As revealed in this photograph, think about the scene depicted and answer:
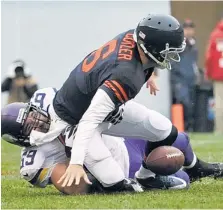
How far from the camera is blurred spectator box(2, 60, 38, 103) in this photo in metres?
12.1

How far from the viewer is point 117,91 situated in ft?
16.6

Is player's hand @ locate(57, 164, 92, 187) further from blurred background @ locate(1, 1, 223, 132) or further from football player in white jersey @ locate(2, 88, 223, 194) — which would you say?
blurred background @ locate(1, 1, 223, 132)

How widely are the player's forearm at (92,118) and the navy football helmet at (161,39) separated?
429 millimetres

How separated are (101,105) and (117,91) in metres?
0.12

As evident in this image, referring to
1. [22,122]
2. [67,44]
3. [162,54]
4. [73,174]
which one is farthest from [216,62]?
[73,174]

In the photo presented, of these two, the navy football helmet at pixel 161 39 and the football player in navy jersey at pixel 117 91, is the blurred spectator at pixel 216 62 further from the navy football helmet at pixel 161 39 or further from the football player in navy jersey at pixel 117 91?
the navy football helmet at pixel 161 39

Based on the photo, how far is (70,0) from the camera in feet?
40.2

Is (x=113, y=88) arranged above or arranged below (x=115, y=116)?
above

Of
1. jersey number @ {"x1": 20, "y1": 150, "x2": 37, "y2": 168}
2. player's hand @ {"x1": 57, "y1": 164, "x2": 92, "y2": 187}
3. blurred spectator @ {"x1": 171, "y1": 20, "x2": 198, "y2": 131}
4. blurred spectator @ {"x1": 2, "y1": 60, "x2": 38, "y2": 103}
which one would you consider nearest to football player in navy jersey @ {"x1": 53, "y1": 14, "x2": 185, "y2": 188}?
player's hand @ {"x1": 57, "y1": 164, "x2": 92, "y2": 187}

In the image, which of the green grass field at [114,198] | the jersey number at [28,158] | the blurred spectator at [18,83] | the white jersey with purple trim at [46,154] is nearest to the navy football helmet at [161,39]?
the white jersey with purple trim at [46,154]

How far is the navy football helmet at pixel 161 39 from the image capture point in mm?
5277

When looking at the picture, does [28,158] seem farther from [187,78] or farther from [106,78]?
[187,78]

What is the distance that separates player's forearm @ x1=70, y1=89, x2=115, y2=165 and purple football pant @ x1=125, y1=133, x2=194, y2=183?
0.87 meters

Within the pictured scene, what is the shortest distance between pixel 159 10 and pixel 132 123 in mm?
6611
